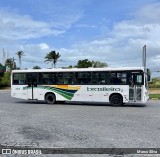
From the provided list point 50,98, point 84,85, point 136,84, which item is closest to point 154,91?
point 50,98

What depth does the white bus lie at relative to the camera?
22547 mm

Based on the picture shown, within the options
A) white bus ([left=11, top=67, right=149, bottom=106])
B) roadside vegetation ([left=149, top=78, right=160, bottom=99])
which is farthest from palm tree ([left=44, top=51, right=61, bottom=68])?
white bus ([left=11, top=67, right=149, bottom=106])

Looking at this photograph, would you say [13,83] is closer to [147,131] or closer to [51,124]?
[51,124]

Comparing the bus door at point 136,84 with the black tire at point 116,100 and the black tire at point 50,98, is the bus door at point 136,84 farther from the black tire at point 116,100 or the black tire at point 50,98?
the black tire at point 50,98

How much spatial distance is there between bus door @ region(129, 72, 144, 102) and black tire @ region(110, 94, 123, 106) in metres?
0.83

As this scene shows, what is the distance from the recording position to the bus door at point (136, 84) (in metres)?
22.4

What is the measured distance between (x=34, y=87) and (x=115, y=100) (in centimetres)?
645

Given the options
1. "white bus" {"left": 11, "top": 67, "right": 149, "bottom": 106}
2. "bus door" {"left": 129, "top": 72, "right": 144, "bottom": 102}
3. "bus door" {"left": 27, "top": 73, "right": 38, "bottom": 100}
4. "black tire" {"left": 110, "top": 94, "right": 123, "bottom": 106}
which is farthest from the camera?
"bus door" {"left": 27, "top": 73, "right": 38, "bottom": 100}

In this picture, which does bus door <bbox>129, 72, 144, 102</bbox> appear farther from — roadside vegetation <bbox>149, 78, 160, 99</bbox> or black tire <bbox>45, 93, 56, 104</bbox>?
roadside vegetation <bbox>149, 78, 160, 99</bbox>

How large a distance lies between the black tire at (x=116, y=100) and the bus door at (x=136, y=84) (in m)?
0.83

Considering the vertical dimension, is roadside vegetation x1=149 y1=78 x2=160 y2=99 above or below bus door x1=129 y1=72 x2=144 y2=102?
below

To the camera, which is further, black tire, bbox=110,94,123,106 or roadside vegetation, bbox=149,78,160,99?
roadside vegetation, bbox=149,78,160,99

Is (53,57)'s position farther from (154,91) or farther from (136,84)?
(136,84)

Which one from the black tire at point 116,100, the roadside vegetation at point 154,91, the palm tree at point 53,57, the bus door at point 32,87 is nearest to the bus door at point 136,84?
the black tire at point 116,100
